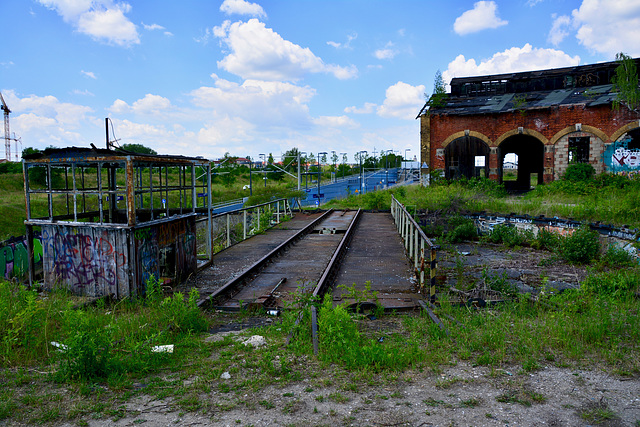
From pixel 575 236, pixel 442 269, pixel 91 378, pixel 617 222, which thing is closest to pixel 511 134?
pixel 617 222

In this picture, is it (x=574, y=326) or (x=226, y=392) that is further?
(x=574, y=326)

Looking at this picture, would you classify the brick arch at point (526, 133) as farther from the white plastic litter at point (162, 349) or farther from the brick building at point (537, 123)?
the white plastic litter at point (162, 349)

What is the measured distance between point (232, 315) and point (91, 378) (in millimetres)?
2957

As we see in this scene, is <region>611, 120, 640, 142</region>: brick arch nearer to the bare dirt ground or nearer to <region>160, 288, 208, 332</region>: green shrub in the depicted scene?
the bare dirt ground

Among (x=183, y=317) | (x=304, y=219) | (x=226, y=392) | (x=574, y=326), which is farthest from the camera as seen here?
(x=304, y=219)

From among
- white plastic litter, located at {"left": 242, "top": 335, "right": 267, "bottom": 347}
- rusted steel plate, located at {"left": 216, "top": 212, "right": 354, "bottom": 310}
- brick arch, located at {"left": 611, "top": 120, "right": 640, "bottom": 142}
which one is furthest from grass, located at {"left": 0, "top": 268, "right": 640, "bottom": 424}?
brick arch, located at {"left": 611, "top": 120, "right": 640, "bottom": 142}

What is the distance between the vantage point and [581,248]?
37.7 feet

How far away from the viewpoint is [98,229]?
780 centimetres

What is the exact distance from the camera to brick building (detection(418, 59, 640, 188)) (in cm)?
2309

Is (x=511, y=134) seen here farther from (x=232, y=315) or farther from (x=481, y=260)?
(x=232, y=315)

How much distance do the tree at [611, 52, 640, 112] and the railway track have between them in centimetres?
1577

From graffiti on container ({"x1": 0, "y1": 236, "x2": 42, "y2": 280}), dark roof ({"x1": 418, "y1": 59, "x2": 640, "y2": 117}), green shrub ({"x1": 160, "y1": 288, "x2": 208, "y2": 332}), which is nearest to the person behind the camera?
green shrub ({"x1": 160, "y1": 288, "x2": 208, "y2": 332})

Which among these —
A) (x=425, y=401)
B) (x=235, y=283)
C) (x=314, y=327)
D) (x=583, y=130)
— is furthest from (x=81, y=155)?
(x=583, y=130)

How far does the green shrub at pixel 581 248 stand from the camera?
11422 millimetres
